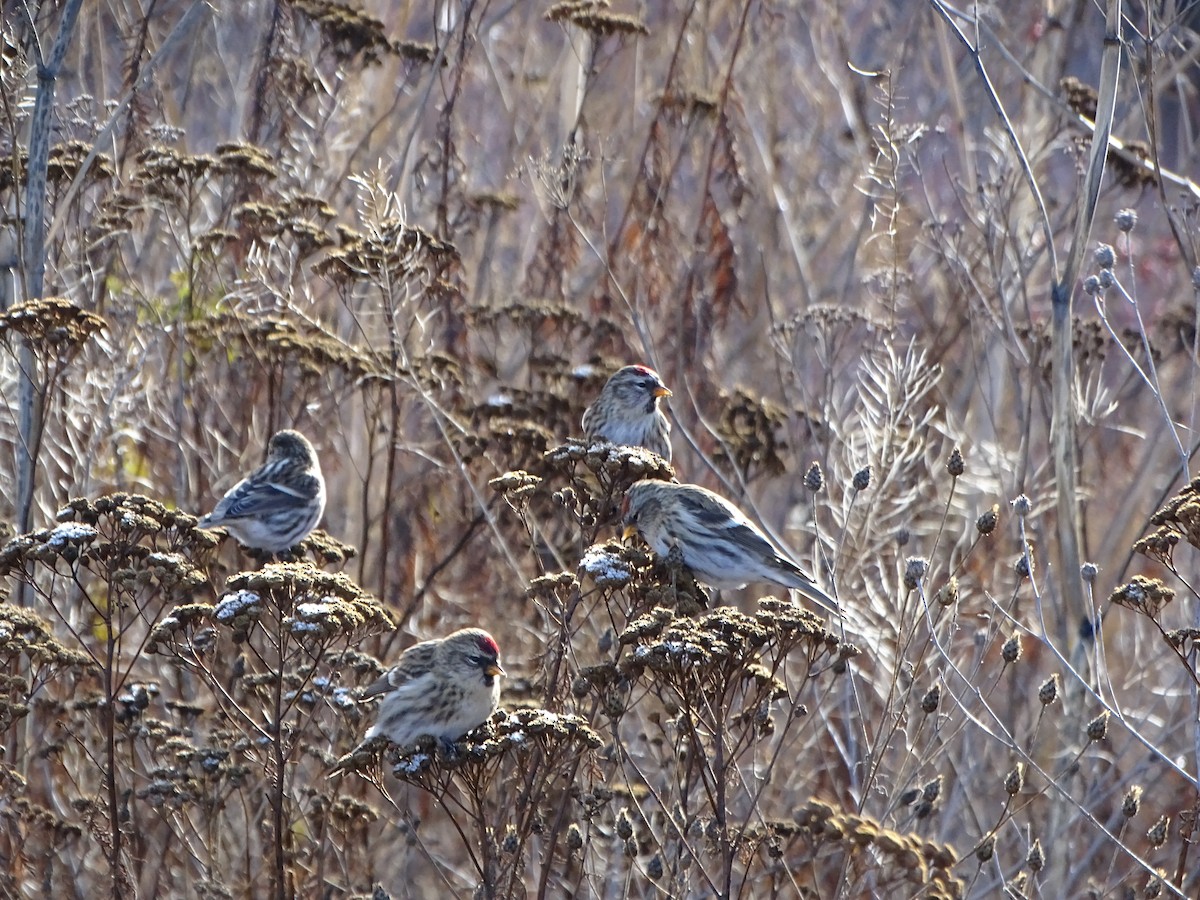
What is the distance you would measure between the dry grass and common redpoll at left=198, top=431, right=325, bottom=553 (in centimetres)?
26

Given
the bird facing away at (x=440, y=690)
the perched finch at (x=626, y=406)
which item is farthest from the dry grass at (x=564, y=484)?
the perched finch at (x=626, y=406)

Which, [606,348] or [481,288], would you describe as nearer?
[606,348]

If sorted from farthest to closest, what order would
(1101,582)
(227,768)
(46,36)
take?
(1101,582) < (46,36) < (227,768)

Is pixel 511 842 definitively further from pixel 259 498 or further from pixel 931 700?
pixel 259 498

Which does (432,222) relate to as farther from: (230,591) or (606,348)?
(230,591)

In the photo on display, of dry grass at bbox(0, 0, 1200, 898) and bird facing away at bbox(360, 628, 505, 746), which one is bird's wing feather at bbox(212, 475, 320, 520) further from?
bird facing away at bbox(360, 628, 505, 746)

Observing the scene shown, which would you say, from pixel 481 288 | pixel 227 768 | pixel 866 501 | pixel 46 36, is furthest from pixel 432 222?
pixel 227 768

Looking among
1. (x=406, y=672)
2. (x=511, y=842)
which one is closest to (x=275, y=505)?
(x=406, y=672)

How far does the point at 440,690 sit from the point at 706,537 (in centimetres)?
120

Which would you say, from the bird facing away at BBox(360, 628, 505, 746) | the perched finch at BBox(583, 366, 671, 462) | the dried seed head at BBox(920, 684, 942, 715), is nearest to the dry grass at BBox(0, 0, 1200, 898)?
the dried seed head at BBox(920, 684, 942, 715)

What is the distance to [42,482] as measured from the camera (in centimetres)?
697

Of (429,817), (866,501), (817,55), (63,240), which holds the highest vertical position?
(817,55)

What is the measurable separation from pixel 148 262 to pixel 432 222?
1.68 metres

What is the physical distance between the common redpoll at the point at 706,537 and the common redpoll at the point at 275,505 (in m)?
1.37
